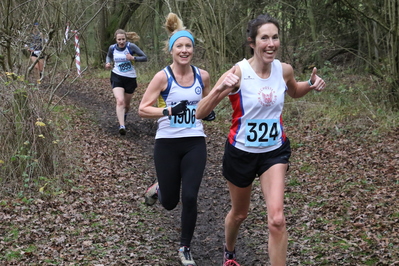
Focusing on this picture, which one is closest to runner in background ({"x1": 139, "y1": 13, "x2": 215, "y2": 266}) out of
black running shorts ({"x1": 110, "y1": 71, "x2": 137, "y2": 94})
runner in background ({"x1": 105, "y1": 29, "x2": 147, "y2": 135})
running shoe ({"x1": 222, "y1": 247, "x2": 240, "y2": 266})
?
running shoe ({"x1": 222, "y1": 247, "x2": 240, "y2": 266})

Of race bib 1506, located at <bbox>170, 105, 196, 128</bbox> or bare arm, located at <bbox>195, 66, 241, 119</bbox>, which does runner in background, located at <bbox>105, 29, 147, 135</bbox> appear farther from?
bare arm, located at <bbox>195, 66, 241, 119</bbox>

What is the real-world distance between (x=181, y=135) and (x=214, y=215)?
200cm

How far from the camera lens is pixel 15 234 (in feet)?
18.4

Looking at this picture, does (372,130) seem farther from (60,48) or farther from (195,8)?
(195,8)

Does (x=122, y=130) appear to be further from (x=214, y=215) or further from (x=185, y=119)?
(x=185, y=119)

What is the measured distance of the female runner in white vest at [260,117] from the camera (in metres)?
4.04

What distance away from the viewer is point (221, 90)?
397cm

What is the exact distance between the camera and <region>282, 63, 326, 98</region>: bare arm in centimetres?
433

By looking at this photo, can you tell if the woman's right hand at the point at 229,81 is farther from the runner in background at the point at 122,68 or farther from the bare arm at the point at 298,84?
the runner in background at the point at 122,68

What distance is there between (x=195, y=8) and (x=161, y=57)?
272 inches

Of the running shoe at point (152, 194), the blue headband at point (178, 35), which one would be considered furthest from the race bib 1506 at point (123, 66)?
the blue headband at point (178, 35)

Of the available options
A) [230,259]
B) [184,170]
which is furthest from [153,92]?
[230,259]

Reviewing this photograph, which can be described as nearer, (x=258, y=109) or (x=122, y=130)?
(x=258, y=109)

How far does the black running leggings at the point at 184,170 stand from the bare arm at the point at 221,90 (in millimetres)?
746
